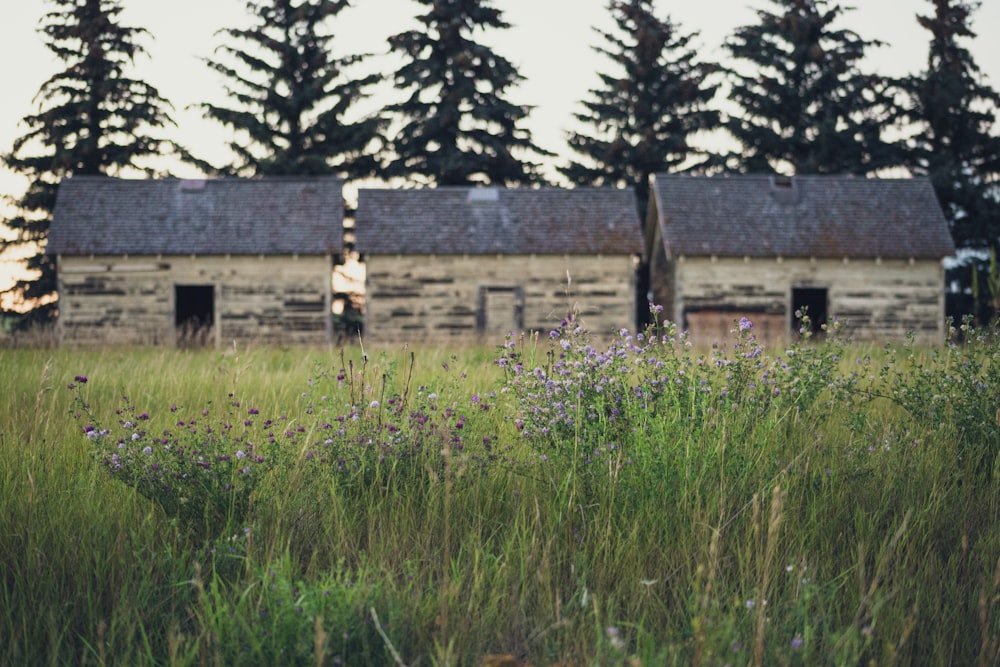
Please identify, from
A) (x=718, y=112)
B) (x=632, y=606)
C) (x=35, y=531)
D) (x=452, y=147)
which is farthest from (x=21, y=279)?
(x=632, y=606)

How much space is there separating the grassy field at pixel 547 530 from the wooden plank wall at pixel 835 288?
54.0 feet

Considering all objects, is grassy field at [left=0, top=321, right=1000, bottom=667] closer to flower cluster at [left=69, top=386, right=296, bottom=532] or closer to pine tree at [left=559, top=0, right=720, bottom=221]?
flower cluster at [left=69, top=386, right=296, bottom=532]

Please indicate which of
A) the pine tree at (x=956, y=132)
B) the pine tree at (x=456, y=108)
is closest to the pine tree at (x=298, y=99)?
the pine tree at (x=456, y=108)

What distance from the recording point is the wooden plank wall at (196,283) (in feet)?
67.5

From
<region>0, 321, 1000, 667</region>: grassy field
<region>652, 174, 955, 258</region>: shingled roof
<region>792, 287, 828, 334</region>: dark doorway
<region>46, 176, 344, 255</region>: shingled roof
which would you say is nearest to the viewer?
<region>0, 321, 1000, 667</region>: grassy field

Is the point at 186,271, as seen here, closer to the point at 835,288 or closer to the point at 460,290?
the point at 460,290

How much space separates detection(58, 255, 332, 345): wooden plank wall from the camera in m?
20.6

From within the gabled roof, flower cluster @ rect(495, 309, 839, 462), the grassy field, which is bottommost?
the grassy field

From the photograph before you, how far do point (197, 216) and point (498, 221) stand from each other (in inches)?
299

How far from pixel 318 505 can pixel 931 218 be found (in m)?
22.2

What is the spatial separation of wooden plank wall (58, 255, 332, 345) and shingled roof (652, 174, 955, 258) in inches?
361

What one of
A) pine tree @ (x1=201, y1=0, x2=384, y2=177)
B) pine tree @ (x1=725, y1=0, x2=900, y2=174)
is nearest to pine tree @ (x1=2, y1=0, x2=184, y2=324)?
pine tree @ (x1=201, y1=0, x2=384, y2=177)

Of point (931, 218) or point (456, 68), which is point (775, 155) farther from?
point (456, 68)

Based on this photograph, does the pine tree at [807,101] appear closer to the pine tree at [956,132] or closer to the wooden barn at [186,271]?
the pine tree at [956,132]
